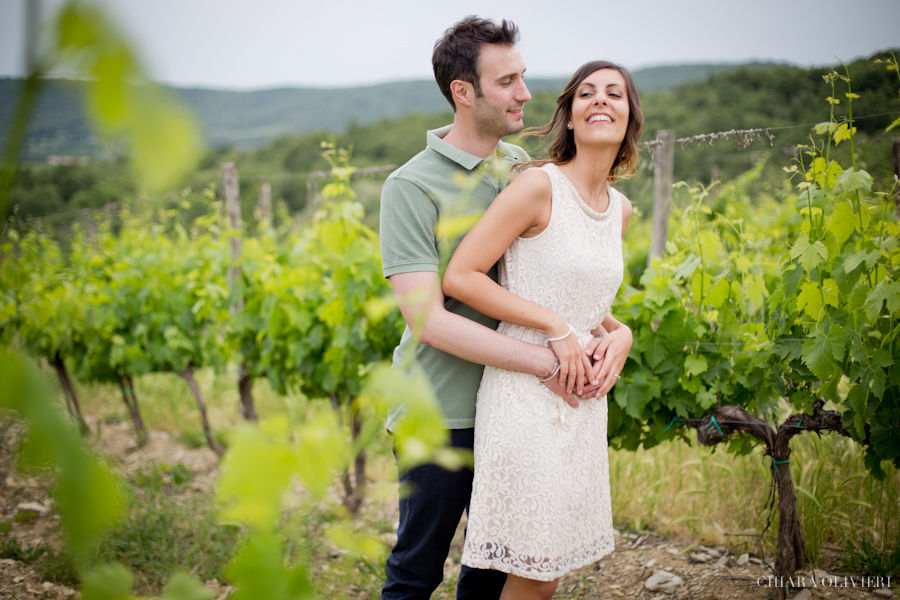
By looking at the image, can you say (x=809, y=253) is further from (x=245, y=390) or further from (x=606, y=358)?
(x=245, y=390)

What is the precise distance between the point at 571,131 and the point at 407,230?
2.19 ft

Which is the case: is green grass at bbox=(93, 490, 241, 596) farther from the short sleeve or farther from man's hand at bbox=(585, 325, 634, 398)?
man's hand at bbox=(585, 325, 634, 398)

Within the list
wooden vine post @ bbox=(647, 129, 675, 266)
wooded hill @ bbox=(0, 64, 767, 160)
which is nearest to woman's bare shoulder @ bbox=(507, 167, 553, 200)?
wooden vine post @ bbox=(647, 129, 675, 266)

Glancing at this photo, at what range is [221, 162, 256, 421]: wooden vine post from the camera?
4289 millimetres

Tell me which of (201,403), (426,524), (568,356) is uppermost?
(568,356)

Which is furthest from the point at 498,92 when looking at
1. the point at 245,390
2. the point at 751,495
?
the point at 245,390

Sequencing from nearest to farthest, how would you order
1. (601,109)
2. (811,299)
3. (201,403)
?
1. (601,109)
2. (811,299)
3. (201,403)

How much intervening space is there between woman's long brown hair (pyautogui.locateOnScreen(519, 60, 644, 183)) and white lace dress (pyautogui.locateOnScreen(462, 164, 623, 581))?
0.11 m

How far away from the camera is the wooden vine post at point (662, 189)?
3959 millimetres

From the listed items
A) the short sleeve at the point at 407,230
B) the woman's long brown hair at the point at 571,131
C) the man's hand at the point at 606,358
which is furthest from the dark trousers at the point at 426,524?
the woman's long brown hair at the point at 571,131

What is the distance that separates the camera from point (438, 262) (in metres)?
1.67

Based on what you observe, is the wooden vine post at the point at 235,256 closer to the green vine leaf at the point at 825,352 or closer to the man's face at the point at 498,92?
the man's face at the point at 498,92

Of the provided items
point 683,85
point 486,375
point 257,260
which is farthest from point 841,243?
point 683,85

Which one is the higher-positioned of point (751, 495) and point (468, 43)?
point (468, 43)
